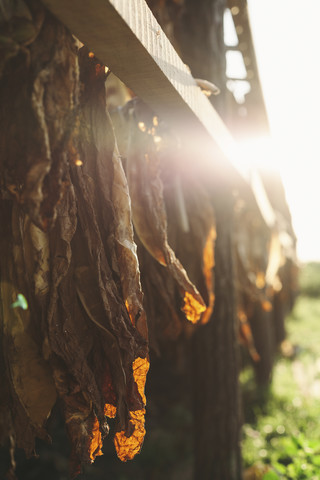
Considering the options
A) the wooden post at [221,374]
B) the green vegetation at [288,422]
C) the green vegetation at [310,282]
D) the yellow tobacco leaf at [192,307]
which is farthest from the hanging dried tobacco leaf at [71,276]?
the green vegetation at [310,282]

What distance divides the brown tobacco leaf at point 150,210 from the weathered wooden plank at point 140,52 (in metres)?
0.15

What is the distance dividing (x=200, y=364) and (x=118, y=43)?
231 centimetres

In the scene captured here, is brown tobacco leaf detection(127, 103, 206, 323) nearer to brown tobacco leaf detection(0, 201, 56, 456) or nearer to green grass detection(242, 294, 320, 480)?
brown tobacco leaf detection(0, 201, 56, 456)

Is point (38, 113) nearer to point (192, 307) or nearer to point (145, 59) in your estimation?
point (145, 59)

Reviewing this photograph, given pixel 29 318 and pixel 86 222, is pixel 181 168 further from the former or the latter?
pixel 29 318

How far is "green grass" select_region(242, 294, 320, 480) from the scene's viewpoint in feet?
7.34

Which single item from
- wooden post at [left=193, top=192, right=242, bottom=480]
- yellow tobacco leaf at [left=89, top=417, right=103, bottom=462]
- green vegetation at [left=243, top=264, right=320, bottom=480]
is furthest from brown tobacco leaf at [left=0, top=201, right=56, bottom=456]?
wooden post at [left=193, top=192, right=242, bottom=480]

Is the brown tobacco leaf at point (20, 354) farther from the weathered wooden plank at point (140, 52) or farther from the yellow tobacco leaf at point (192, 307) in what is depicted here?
the yellow tobacco leaf at point (192, 307)

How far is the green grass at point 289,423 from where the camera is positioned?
224cm

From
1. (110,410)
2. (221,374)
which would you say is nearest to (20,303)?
(110,410)

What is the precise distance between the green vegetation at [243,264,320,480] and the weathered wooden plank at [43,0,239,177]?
1.76 meters

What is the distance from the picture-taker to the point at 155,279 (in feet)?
5.08

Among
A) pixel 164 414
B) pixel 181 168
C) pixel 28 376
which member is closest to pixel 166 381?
pixel 164 414

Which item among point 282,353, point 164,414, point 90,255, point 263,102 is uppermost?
point 263,102
